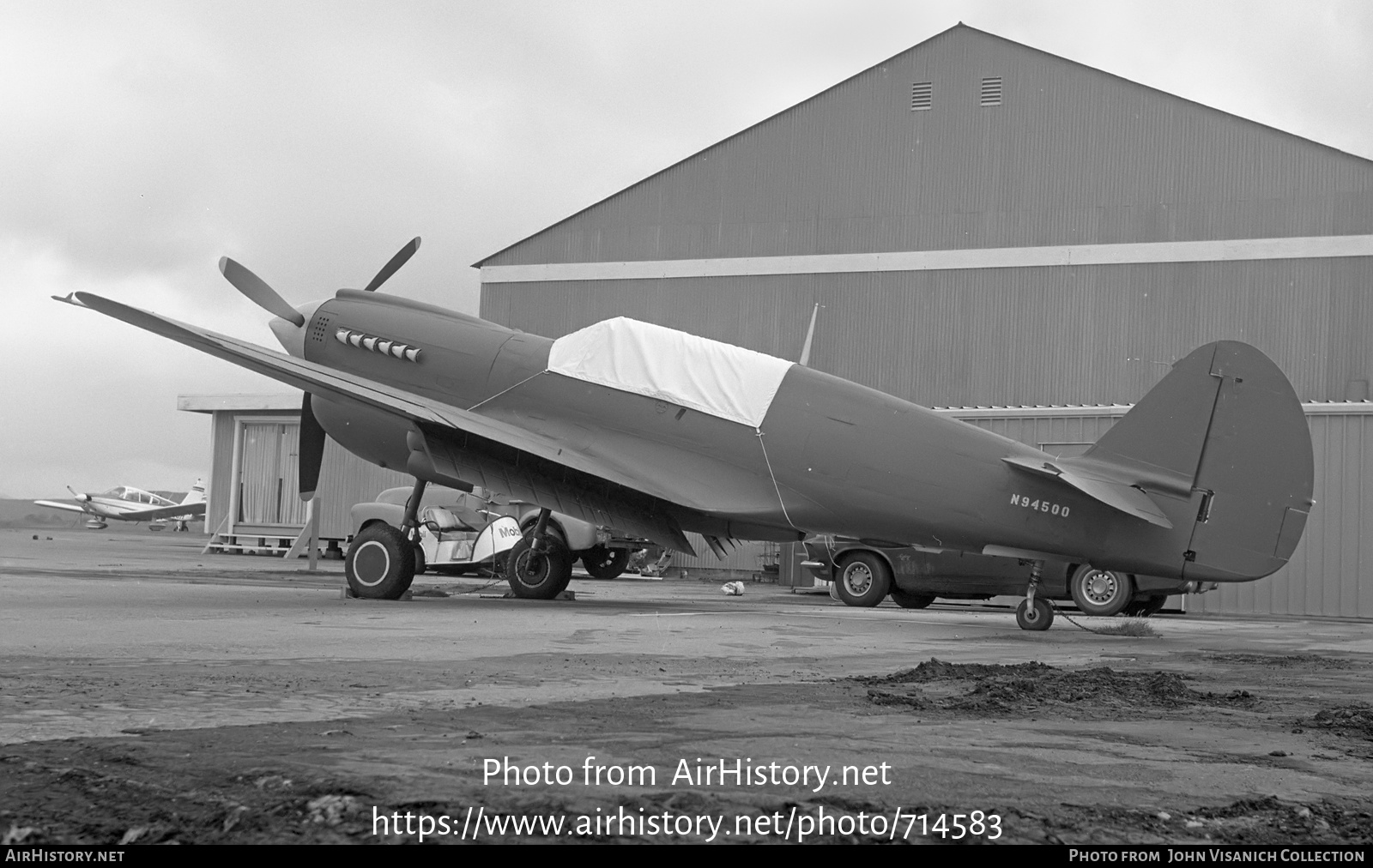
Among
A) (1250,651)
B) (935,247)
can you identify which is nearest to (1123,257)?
(935,247)

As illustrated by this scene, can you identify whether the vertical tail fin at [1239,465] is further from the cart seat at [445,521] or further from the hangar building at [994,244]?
the cart seat at [445,521]

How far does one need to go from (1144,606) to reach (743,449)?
8.14 meters

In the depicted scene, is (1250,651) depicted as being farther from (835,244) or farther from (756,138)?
(756,138)

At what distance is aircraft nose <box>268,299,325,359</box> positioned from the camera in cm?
1681

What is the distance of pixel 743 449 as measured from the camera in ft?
45.7

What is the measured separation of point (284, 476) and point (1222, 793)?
121 feet

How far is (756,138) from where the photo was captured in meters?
32.5

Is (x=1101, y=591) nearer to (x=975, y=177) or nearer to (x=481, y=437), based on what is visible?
(x=481, y=437)

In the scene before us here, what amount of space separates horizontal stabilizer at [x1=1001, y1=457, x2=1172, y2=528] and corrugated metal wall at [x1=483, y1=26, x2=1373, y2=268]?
59.0 feet

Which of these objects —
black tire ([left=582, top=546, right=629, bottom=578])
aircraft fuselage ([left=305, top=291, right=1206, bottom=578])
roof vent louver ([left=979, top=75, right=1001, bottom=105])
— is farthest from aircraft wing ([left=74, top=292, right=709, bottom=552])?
roof vent louver ([left=979, top=75, right=1001, bottom=105])

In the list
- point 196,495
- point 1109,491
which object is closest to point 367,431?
point 1109,491

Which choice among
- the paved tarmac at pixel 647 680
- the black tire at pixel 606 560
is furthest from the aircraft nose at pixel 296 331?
the black tire at pixel 606 560

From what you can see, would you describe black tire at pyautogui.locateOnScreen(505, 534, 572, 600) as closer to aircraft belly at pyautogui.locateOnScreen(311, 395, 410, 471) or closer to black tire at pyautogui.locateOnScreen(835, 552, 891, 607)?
aircraft belly at pyautogui.locateOnScreen(311, 395, 410, 471)

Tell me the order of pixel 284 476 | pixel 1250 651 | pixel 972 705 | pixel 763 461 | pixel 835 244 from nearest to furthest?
1. pixel 972 705
2. pixel 1250 651
3. pixel 763 461
4. pixel 835 244
5. pixel 284 476
